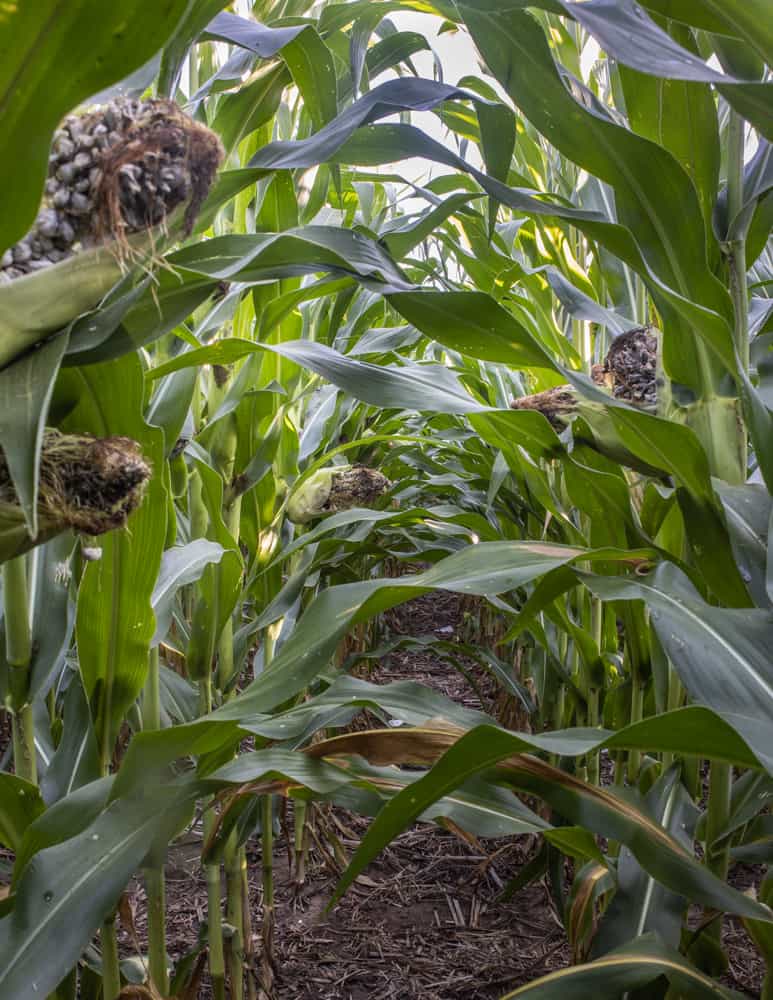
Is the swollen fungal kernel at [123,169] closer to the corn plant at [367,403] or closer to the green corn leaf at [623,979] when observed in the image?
the corn plant at [367,403]

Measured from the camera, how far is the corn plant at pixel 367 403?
37 cm

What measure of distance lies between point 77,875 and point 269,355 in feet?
2.18

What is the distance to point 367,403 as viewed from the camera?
0.67 m

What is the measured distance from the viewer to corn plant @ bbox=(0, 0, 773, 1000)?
37 cm

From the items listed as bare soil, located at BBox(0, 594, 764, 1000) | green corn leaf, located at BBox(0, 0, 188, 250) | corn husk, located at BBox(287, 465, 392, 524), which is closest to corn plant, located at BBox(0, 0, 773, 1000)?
green corn leaf, located at BBox(0, 0, 188, 250)

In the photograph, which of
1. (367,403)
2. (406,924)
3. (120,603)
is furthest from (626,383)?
(406,924)

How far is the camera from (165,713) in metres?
0.90

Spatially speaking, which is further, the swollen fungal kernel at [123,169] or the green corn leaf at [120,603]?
the green corn leaf at [120,603]

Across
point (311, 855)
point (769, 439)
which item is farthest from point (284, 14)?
point (311, 855)

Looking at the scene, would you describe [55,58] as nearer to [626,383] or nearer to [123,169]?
[123,169]

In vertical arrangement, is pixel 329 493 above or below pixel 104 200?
below

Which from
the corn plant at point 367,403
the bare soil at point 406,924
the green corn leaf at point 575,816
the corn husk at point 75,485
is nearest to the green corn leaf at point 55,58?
the corn plant at point 367,403

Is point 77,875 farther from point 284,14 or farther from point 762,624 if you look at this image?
point 284,14

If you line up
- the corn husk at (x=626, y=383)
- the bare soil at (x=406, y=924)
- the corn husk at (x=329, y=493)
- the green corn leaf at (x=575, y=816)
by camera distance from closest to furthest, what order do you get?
1. the green corn leaf at (x=575, y=816)
2. the corn husk at (x=626, y=383)
3. the corn husk at (x=329, y=493)
4. the bare soil at (x=406, y=924)
